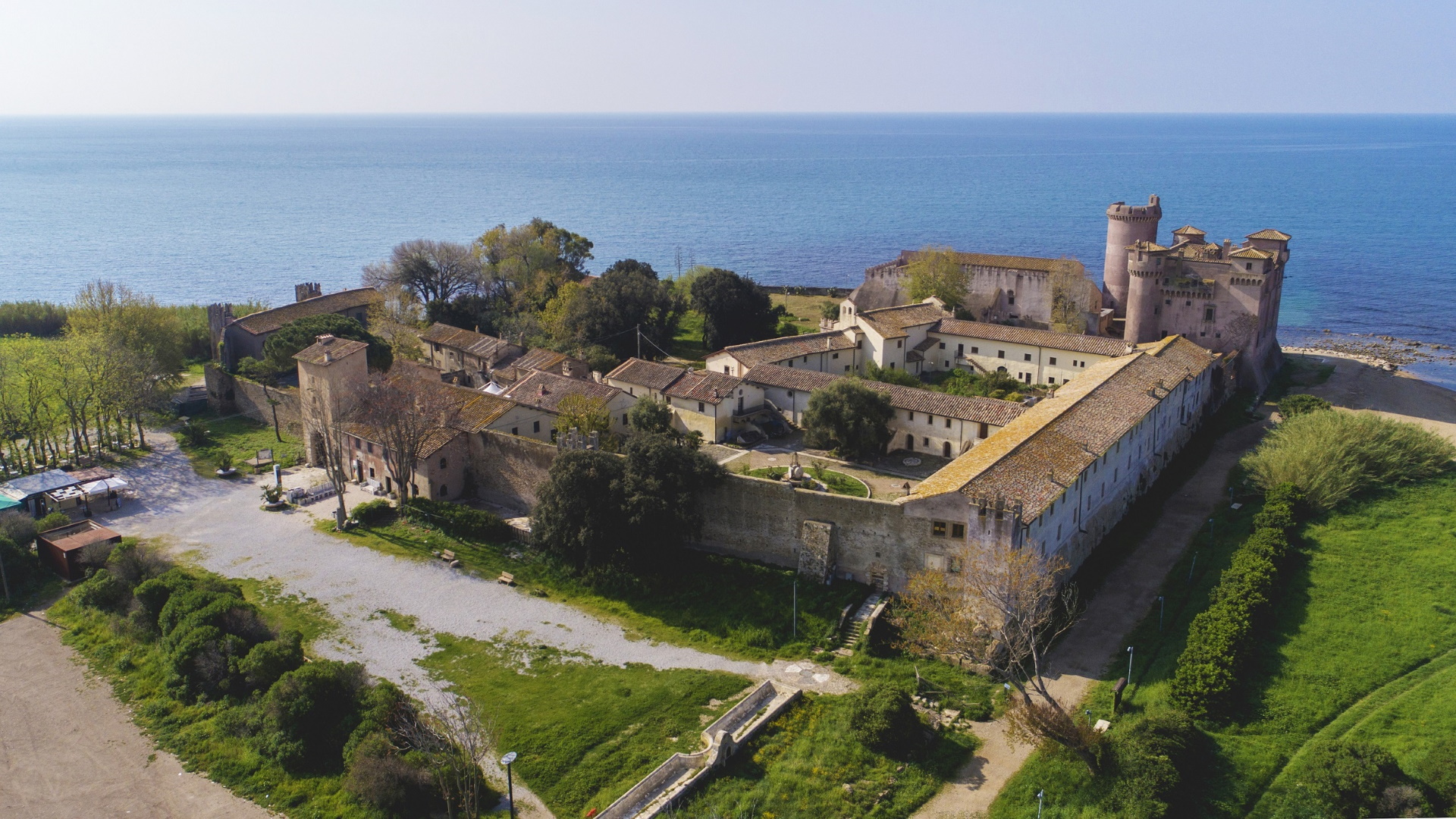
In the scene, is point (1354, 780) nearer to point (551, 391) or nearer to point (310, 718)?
point (310, 718)

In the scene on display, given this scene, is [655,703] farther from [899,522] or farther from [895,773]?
[899,522]

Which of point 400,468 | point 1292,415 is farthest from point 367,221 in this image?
point 1292,415

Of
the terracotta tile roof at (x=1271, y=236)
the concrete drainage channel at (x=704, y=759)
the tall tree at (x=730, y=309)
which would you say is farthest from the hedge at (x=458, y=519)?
the terracotta tile roof at (x=1271, y=236)

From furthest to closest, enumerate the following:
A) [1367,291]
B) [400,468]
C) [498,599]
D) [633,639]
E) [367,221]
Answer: [367,221] < [1367,291] < [400,468] < [498,599] < [633,639]

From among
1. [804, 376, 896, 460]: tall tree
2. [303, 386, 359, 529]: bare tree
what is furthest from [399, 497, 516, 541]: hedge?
[804, 376, 896, 460]: tall tree

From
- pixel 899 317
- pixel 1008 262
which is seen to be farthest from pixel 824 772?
pixel 1008 262

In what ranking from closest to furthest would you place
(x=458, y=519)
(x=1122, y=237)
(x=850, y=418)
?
(x=458, y=519) < (x=850, y=418) < (x=1122, y=237)

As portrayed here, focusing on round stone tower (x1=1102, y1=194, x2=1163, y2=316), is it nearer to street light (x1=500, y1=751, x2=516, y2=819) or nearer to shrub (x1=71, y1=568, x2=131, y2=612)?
street light (x1=500, y1=751, x2=516, y2=819)
